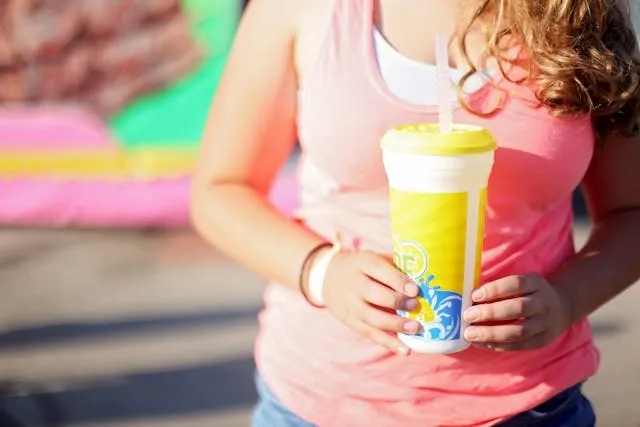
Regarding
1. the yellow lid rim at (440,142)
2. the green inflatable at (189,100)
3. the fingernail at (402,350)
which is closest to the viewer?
the yellow lid rim at (440,142)

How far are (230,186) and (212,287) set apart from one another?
3194mm

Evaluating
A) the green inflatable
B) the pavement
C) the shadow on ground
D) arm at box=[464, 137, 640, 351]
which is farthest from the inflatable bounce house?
arm at box=[464, 137, 640, 351]

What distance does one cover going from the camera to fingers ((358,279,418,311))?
1.13 m

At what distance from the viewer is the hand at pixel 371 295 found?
114cm

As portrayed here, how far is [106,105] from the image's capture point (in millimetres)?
5473

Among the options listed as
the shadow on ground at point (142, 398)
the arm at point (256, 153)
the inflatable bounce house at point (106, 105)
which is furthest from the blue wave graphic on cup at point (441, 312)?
the inflatable bounce house at point (106, 105)

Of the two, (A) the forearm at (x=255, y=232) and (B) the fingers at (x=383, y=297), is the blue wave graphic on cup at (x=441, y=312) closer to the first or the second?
(B) the fingers at (x=383, y=297)

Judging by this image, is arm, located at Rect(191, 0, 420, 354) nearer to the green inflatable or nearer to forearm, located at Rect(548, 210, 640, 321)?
forearm, located at Rect(548, 210, 640, 321)

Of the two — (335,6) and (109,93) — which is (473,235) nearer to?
(335,6)

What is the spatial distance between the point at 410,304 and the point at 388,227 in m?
0.19

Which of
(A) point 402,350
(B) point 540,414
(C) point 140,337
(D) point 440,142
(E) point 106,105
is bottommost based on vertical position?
(C) point 140,337

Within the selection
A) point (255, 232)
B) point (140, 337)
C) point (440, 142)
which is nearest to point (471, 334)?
point (440, 142)

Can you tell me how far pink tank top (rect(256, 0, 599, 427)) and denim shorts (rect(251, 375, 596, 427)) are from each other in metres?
0.02

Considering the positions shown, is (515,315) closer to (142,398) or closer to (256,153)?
(256,153)
